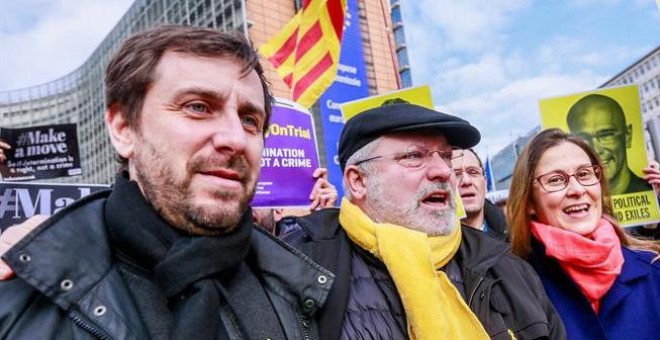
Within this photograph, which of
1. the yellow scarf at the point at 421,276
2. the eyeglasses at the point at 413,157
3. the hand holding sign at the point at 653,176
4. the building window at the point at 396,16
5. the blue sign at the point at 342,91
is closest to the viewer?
the yellow scarf at the point at 421,276

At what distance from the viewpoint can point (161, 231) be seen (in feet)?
4.24

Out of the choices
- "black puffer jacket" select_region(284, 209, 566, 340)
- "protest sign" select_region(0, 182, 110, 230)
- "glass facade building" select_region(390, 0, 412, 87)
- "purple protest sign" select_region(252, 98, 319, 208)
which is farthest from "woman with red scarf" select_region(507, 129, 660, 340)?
"glass facade building" select_region(390, 0, 412, 87)

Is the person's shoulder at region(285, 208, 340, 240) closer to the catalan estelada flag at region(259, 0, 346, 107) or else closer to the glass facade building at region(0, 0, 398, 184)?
the catalan estelada flag at region(259, 0, 346, 107)

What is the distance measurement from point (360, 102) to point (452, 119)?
1.09 metres

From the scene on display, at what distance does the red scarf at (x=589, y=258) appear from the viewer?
2207 millimetres

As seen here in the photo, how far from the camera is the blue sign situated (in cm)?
426

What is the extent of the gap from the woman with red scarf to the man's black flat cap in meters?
0.52

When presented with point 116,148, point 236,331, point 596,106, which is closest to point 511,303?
point 236,331

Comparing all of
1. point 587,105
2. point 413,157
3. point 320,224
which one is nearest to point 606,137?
point 587,105

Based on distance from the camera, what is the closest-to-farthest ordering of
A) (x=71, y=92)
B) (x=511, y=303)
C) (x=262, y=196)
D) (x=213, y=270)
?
(x=213, y=270) < (x=511, y=303) < (x=262, y=196) < (x=71, y=92)

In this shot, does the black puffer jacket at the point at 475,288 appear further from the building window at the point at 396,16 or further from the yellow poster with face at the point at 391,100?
the building window at the point at 396,16

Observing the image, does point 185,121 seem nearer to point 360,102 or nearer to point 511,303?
point 511,303

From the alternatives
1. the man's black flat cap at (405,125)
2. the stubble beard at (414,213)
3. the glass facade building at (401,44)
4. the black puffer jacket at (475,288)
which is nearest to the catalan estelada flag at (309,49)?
the man's black flat cap at (405,125)

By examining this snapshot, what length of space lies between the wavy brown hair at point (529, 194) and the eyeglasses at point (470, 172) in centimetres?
76
